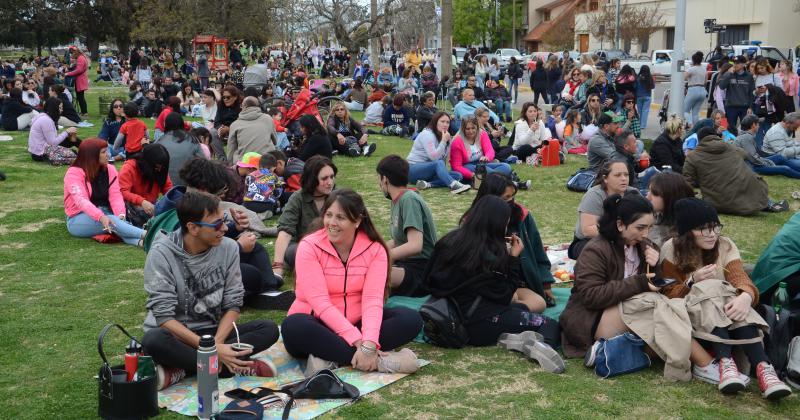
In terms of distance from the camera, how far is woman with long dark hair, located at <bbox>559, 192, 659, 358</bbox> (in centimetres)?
529

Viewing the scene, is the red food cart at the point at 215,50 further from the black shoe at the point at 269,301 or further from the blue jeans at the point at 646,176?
the black shoe at the point at 269,301

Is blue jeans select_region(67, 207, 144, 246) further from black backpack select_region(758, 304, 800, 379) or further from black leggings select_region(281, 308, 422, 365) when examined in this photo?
black backpack select_region(758, 304, 800, 379)

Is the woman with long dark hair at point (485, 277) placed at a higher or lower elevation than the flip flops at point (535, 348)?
higher

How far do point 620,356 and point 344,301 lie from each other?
1.76 m

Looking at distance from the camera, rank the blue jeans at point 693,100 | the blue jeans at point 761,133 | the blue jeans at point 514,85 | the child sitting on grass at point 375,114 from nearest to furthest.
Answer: the blue jeans at point 761,133, the blue jeans at point 693,100, the child sitting on grass at point 375,114, the blue jeans at point 514,85

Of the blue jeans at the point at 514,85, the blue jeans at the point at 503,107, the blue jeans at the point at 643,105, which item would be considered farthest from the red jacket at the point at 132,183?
the blue jeans at the point at 514,85

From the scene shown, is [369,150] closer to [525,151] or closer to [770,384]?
[525,151]

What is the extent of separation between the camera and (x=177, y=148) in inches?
395

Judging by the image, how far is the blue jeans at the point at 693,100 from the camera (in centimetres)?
1778

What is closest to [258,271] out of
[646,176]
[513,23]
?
[646,176]

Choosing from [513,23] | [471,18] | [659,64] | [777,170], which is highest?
[471,18]

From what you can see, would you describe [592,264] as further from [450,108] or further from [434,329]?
[450,108]

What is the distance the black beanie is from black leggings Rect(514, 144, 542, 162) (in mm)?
8793

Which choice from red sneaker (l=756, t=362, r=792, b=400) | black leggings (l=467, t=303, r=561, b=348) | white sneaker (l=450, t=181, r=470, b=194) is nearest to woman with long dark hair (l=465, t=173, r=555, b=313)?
black leggings (l=467, t=303, r=561, b=348)
